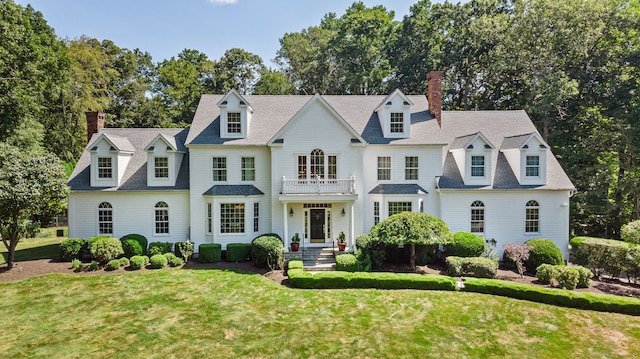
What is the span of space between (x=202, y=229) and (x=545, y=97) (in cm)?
3029

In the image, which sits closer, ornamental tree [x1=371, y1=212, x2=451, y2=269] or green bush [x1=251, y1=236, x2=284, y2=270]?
ornamental tree [x1=371, y1=212, x2=451, y2=269]

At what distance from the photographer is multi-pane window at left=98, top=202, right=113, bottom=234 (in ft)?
69.5

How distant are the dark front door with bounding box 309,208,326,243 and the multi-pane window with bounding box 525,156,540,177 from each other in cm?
1334

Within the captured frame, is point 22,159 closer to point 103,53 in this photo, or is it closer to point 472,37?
point 103,53

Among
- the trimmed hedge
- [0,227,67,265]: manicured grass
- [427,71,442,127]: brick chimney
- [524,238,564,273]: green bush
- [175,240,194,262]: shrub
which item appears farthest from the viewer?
[427,71,442,127]: brick chimney

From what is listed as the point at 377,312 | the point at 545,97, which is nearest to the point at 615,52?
the point at 545,97

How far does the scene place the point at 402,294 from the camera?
1493 cm

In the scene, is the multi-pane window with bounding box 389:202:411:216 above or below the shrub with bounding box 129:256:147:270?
above

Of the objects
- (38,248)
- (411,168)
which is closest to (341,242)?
(411,168)

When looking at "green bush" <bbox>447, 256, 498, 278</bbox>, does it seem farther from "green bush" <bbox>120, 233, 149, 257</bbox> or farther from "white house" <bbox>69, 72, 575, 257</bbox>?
"green bush" <bbox>120, 233, 149, 257</bbox>

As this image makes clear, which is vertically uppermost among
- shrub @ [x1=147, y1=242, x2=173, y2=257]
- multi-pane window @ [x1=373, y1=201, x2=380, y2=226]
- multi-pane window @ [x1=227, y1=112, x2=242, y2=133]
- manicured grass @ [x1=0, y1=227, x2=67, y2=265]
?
multi-pane window @ [x1=227, y1=112, x2=242, y2=133]

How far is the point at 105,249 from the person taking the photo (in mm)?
18344

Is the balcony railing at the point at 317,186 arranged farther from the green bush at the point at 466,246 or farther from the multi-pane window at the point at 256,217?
the green bush at the point at 466,246

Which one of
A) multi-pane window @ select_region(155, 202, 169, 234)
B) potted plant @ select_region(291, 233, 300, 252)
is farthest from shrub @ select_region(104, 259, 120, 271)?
potted plant @ select_region(291, 233, 300, 252)
